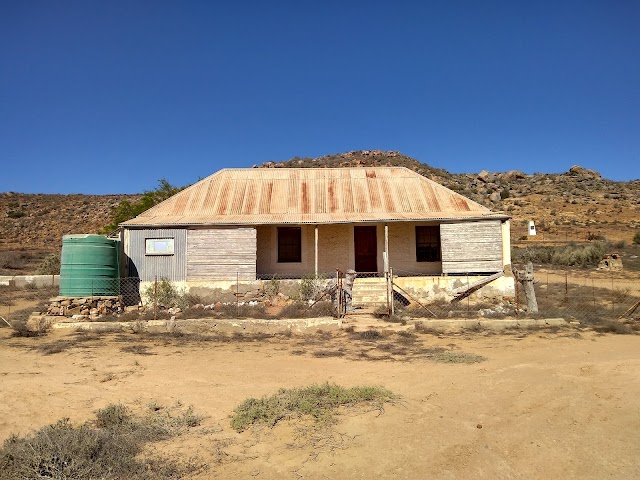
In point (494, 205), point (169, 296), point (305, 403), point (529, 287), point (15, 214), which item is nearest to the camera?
point (305, 403)

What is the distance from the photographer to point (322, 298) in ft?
50.8

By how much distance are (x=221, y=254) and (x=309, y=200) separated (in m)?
4.37

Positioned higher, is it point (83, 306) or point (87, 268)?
point (87, 268)

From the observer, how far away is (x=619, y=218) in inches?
1491

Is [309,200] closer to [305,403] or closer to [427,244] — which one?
[427,244]

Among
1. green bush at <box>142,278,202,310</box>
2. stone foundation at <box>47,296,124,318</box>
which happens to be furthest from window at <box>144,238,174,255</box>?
stone foundation at <box>47,296,124,318</box>

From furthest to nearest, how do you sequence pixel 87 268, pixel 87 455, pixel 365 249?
pixel 365 249 < pixel 87 268 < pixel 87 455

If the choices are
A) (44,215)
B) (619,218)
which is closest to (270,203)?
(619,218)

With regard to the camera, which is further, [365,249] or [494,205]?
[494,205]

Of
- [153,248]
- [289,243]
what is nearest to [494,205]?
[289,243]

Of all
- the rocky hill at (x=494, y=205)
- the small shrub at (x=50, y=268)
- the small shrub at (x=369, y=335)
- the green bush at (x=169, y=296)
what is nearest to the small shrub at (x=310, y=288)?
the green bush at (x=169, y=296)

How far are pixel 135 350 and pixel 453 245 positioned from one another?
444 inches

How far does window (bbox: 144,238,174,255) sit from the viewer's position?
1630 cm

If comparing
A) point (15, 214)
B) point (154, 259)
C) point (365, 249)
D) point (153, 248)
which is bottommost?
point (154, 259)
